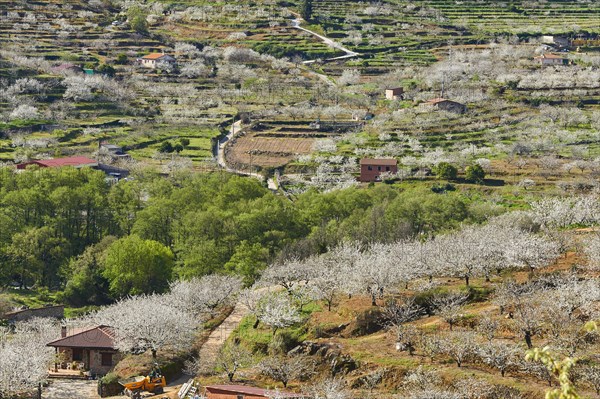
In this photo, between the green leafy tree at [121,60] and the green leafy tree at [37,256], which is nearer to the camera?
the green leafy tree at [37,256]

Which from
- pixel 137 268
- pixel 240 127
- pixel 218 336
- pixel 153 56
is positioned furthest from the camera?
pixel 153 56

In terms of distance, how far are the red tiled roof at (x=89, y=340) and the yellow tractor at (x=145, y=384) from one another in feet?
14.9

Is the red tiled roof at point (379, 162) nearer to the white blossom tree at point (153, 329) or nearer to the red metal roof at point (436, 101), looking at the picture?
the red metal roof at point (436, 101)

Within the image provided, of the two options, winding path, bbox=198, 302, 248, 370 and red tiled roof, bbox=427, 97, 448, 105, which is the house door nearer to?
winding path, bbox=198, 302, 248, 370

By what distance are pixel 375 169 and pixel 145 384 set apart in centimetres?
5756

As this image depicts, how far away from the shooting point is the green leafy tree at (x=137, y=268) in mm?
65062

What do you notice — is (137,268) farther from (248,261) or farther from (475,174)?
(475,174)

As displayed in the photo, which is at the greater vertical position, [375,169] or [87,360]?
[87,360]

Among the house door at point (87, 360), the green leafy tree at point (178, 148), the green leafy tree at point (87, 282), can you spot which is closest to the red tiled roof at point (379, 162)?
the green leafy tree at point (178, 148)

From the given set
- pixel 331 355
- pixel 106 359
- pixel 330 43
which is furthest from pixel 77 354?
pixel 330 43

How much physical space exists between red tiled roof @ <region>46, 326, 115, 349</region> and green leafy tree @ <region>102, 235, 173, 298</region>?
52.5 ft

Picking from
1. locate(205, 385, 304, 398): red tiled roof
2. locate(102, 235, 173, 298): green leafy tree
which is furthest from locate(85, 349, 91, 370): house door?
locate(102, 235, 173, 298): green leafy tree

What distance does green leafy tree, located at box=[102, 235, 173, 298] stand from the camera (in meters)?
65.1

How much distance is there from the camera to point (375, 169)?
319ft
